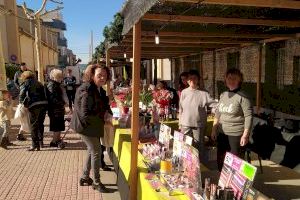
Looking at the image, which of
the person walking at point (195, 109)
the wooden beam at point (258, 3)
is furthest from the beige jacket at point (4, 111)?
the wooden beam at point (258, 3)

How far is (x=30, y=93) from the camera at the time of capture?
7.54 m

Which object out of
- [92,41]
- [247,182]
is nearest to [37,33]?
[247,182]

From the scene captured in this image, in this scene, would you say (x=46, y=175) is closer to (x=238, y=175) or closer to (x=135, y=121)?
(x=135, y=121)

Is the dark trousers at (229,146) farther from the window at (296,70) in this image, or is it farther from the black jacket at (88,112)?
the window at (296,70)

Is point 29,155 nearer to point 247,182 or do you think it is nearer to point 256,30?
point 256,30

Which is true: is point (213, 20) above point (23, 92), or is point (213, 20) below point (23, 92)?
above

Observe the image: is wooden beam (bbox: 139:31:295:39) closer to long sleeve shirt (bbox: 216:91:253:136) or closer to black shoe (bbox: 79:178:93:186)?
long sleeve shirt (bbox: 216:91:253:136)

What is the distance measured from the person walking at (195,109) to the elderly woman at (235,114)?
1.58ft

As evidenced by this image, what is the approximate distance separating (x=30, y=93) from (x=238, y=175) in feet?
19.5

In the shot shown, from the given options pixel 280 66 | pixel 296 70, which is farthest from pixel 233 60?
pixel 296 70

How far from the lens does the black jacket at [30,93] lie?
7.52 metres

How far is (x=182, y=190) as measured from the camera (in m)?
3.14

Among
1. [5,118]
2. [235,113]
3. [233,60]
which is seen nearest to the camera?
[235,113]

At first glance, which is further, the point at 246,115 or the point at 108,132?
the point at 108,132
